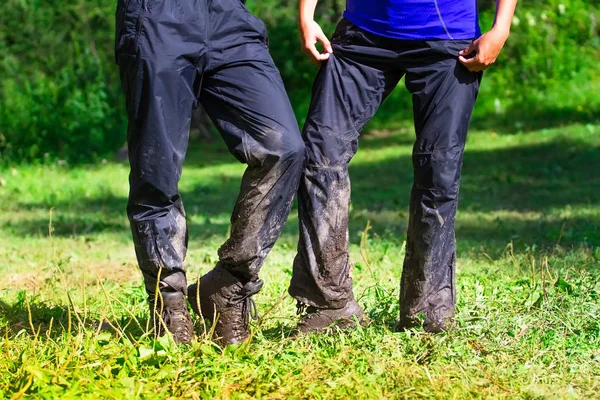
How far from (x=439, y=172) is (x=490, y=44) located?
0.54 meters

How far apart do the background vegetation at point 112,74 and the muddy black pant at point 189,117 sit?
882 centimetres

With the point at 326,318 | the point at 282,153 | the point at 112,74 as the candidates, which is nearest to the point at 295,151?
the point at 282,153

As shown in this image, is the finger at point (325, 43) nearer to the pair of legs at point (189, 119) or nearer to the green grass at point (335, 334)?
the pair of legs at point (189, 119)

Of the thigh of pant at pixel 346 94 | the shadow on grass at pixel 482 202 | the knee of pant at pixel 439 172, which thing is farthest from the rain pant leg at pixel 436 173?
the shadow on grass at pixel 482 202

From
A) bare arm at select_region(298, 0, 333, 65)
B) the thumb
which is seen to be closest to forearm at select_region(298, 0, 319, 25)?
bare arm at select_region(298, 0, 333, 65)

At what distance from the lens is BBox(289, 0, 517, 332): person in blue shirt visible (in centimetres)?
369

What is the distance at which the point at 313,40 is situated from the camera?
3.85 metres

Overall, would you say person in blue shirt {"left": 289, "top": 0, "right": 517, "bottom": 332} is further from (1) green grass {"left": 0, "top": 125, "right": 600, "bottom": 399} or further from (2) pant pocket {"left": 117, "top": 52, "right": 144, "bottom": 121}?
(2) pant pocket {"left": 117, "top": 52, "right": 144, "bottom": 121}

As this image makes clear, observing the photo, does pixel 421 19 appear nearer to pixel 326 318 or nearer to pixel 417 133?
pixel 417 133

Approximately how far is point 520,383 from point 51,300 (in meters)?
2.62

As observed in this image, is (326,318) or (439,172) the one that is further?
(326,318)

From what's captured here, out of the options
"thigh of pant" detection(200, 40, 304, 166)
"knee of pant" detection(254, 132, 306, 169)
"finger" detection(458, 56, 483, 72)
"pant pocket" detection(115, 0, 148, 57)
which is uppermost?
"pant pocket" detection(115, 0, 148, 57)

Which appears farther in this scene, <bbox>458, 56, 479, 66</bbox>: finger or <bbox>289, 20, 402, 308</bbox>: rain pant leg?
<bbox>289, 20, 402, 308</bbox>: rain pant leg

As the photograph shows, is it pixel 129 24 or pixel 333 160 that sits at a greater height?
pixel 129 24
